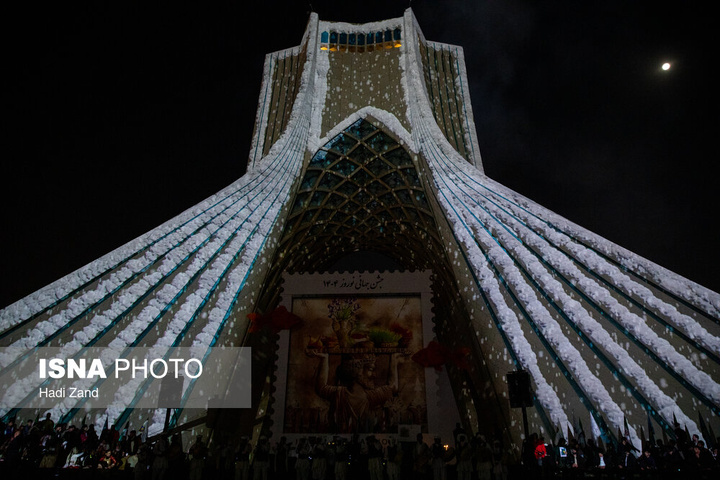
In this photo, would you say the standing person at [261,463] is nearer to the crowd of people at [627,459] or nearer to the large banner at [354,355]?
the crowd of people at [627,459]

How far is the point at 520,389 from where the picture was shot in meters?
7.11

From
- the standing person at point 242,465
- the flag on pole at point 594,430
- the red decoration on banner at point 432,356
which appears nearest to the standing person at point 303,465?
the standing person at point 242,465

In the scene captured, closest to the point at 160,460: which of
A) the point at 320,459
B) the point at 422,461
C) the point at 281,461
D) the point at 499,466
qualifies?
the point at 320,459

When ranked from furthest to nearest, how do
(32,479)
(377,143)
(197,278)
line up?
(377,143)
(197,278)
(32,479)

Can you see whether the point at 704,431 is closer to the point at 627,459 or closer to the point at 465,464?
the point at 627,459

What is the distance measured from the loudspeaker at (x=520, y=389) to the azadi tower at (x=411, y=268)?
14 cm

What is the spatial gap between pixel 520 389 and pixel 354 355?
7.30 m

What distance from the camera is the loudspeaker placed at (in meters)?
7.03

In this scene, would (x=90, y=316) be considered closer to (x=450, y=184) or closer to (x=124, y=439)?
(x=124, y=439)

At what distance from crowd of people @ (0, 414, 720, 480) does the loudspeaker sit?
541 millimetres

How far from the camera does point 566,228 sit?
32.2ft

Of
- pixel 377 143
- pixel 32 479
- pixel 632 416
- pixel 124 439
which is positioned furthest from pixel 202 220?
pixel 632 416

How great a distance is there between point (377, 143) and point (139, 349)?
35.6 feet

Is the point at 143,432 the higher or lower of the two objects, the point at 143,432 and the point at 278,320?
the lower
